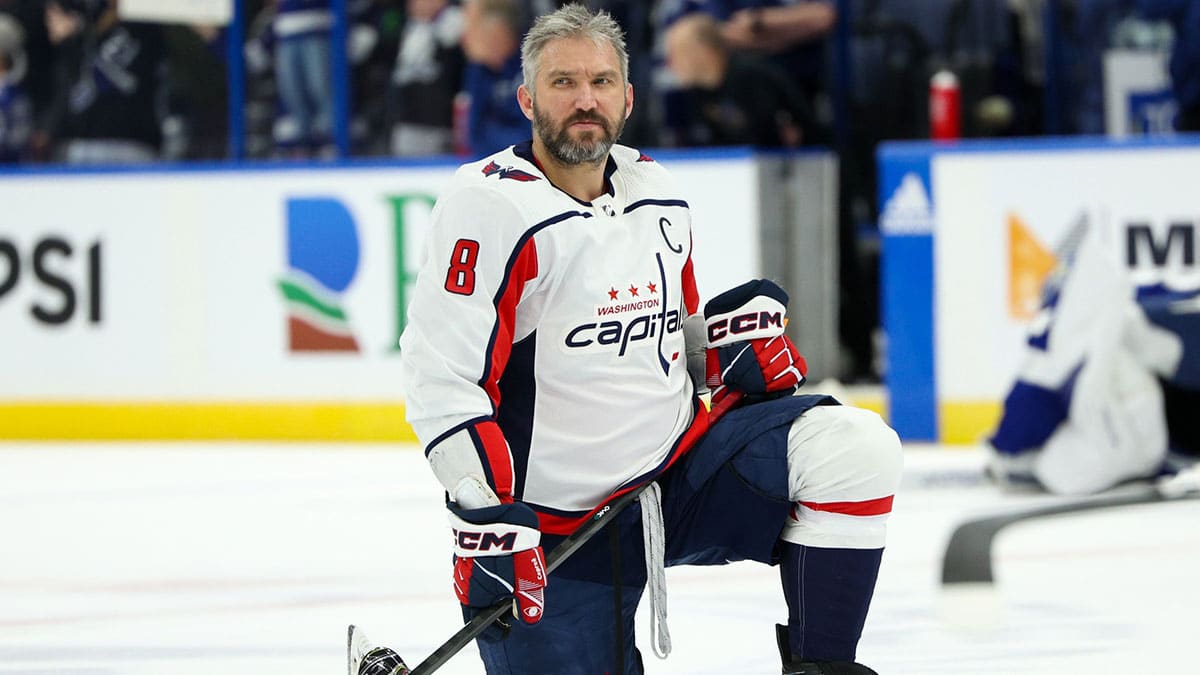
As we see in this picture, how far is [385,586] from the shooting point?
3758 mm

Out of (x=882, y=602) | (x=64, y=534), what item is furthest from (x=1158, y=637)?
(x=64, y=534)

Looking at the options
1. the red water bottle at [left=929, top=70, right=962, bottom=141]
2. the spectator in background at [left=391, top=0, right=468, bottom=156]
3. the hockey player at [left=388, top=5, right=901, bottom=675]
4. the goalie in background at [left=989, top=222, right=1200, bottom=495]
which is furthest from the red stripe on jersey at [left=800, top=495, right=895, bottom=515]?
the spectator in background at [left=391, top=0, right=468, bottom=156]

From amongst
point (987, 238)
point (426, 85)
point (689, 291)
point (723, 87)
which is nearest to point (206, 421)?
point (426, 85)

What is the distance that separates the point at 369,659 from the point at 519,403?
384 millimetres

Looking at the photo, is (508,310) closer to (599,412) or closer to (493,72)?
(599,412)

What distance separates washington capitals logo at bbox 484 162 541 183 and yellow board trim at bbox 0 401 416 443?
397 cm

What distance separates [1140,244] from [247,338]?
2.96m

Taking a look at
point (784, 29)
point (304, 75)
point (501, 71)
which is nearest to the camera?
point (784, 29)

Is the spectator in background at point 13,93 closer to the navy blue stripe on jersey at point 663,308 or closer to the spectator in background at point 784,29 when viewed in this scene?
the spectator in background at point 784,29

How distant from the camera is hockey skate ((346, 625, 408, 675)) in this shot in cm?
241

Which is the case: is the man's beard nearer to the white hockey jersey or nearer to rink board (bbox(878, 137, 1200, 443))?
the white hockey jersey

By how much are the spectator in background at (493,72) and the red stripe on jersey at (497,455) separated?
470 centimetres

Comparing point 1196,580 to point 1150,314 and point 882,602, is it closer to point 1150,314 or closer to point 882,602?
point 882,602

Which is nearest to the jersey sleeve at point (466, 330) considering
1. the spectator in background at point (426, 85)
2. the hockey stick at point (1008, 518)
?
the hockey stick at point (1008, 518)
